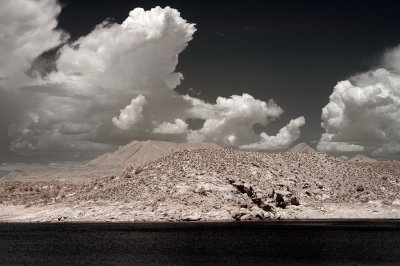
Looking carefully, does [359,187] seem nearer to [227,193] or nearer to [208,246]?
[227,193]

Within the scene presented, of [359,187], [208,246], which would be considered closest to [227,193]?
[359,187]

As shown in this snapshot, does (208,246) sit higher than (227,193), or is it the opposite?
(227,193)

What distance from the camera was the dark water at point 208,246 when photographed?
54875 mm

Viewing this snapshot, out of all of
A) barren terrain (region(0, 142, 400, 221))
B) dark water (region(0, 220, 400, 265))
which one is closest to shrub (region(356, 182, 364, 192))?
barren terrain (region(0, 142, 400, 221))

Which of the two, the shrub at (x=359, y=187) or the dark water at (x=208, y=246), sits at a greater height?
the shrub at (x=359, y=187)

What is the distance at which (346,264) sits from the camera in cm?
4978

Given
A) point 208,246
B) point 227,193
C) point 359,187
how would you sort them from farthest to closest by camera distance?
1. point 359,187
2. point 227,193
3. point 208,246

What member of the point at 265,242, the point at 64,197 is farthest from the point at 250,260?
the point at 64,197

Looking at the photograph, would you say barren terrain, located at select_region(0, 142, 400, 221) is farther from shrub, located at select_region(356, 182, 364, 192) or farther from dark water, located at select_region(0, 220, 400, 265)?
dark water, located at select_region(0, 220, 400, 265)

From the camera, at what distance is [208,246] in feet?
219

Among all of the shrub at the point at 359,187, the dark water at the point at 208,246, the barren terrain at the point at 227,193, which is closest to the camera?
the dark water at the point at 208,246

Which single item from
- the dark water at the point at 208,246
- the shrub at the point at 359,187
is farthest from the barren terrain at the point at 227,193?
the dark water at the point at 208,246

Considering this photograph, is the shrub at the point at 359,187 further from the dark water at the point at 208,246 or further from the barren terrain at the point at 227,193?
the dark water at the point at 208,246

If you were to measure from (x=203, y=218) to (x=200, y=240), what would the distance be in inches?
1558
